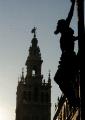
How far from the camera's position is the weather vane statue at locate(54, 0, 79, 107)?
20.9ft

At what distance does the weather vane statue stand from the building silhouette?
287 ft

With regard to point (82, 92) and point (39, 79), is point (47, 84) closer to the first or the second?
point (39, 79)

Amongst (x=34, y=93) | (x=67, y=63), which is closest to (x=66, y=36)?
(x=67, y=63)

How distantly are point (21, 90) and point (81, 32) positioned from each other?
9171cm

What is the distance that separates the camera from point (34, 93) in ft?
320

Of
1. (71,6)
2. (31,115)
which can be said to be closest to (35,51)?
(31,115)

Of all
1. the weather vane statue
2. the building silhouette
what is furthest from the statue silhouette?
the building silhouette

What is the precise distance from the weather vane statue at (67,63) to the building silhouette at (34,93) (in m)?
87.6

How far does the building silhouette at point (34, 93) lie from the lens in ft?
314

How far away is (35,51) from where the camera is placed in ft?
318

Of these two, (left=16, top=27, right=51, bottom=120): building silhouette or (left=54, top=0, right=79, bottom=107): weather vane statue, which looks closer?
(left=54, top=0, right=79, bottom=107): weather vane statue

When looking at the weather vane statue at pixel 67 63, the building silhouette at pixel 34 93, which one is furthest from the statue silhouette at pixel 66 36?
the building silhouette at pixel 34 93

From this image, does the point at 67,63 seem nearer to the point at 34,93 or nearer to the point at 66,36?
the point at 66,36

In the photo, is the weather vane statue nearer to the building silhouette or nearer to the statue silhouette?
the statue silhouette
